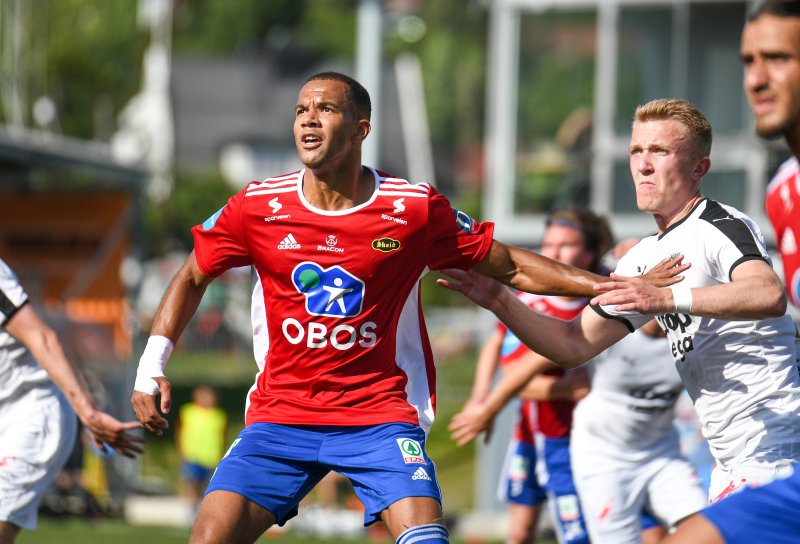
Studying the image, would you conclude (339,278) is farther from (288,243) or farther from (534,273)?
(534,273)

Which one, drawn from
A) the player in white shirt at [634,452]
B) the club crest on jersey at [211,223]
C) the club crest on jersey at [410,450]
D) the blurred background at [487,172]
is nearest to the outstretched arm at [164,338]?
the club crest on jersey at [211,223]

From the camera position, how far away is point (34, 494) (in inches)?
284

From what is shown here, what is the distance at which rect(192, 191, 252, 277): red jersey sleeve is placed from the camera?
20.9ft

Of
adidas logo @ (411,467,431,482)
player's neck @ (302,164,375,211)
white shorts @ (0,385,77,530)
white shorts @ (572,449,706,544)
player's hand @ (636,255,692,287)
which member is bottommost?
white shorts @ (572,449,706,544)

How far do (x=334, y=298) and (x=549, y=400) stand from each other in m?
3.09

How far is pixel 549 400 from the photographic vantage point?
8.91 metres

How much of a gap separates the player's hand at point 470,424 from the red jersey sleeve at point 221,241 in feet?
5.77

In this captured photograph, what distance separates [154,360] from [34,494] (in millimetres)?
1495

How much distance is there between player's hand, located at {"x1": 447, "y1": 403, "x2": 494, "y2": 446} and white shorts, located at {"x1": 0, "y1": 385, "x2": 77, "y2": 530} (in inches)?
84.1

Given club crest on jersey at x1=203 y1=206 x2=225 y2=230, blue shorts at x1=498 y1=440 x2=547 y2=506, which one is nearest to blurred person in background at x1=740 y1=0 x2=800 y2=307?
club crest on jersey at x1=203 y1=206 x2=225 y2=230

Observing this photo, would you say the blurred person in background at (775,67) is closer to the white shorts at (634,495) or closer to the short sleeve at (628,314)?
the short sleeve at (628,314)

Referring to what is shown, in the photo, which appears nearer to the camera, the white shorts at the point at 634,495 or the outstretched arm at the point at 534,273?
the outstretched arm at the point at 534,273

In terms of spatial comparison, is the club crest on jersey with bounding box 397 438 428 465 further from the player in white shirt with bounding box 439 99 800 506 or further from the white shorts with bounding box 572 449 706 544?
the white shorts with bounding box 572 449 706 544

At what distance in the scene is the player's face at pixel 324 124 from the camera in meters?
6.20
